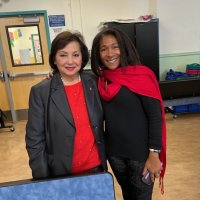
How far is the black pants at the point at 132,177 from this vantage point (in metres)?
1.27

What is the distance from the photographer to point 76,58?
1126 mm

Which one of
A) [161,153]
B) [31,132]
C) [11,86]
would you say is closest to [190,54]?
[11,86]

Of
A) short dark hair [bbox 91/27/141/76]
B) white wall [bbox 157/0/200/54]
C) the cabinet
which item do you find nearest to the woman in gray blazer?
Result: short dark hair [bbox 91/27/141/76]

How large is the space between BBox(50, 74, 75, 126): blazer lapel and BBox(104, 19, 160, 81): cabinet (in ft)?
9.42

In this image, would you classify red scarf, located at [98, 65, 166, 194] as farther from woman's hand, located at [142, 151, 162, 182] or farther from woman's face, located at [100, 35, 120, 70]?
woman's hand, located at [142, 151, 162, 182]

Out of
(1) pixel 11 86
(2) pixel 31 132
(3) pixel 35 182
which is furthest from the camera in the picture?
(1) pixel 11 86

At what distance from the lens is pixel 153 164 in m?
1.21

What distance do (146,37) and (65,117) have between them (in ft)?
10.3

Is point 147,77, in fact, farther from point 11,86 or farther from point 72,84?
point 11,86

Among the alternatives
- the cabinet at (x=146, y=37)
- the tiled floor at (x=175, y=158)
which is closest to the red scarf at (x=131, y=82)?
the tiled floor at (x=175, y=158)

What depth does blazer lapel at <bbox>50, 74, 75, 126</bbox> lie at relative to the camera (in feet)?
3.64

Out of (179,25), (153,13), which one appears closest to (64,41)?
(153,13)

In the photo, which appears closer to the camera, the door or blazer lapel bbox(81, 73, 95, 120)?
blazer lapel bbox(81, 73, 95, 120)

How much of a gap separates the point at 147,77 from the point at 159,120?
8.8 inches
